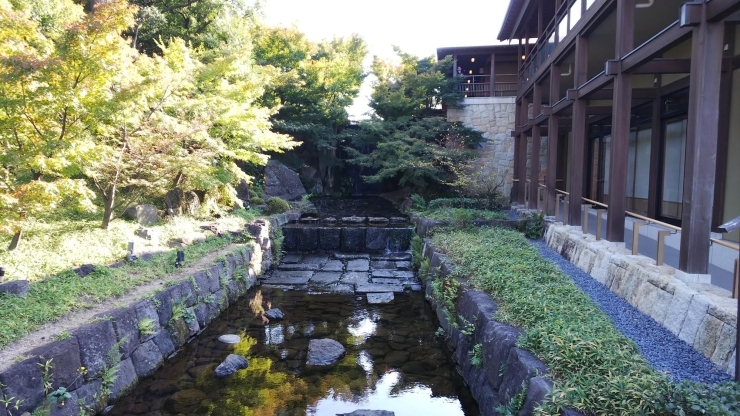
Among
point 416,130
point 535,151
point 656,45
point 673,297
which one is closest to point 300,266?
point 535,151

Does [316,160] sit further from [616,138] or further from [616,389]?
[616,389]

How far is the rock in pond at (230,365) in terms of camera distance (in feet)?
18.6

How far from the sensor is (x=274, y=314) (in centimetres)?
788

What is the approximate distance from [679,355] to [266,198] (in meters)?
15.3

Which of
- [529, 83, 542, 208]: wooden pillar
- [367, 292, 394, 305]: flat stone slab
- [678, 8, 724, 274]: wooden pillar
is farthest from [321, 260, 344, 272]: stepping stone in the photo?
[678, 8, 724, 274]: wooden pillar

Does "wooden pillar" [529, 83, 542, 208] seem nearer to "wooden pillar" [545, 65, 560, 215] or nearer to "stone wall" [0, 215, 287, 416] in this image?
"wooden pillar" [545, 65, 560, 215]

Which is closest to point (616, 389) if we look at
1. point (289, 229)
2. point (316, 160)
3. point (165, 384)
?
point (165, 384)

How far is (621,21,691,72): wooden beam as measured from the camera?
5242mm

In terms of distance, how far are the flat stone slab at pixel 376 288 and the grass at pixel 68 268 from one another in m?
3.06

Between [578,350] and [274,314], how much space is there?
5407 mm

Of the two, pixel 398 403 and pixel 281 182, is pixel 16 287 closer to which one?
pixel 398 403

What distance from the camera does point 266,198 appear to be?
17.7 m

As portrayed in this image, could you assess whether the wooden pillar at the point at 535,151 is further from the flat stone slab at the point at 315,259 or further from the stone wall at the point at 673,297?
the flat stone slab at the point at 315,259

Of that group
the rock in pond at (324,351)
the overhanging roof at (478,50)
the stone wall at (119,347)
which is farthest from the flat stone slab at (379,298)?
the overhanging roof at (478,50)
